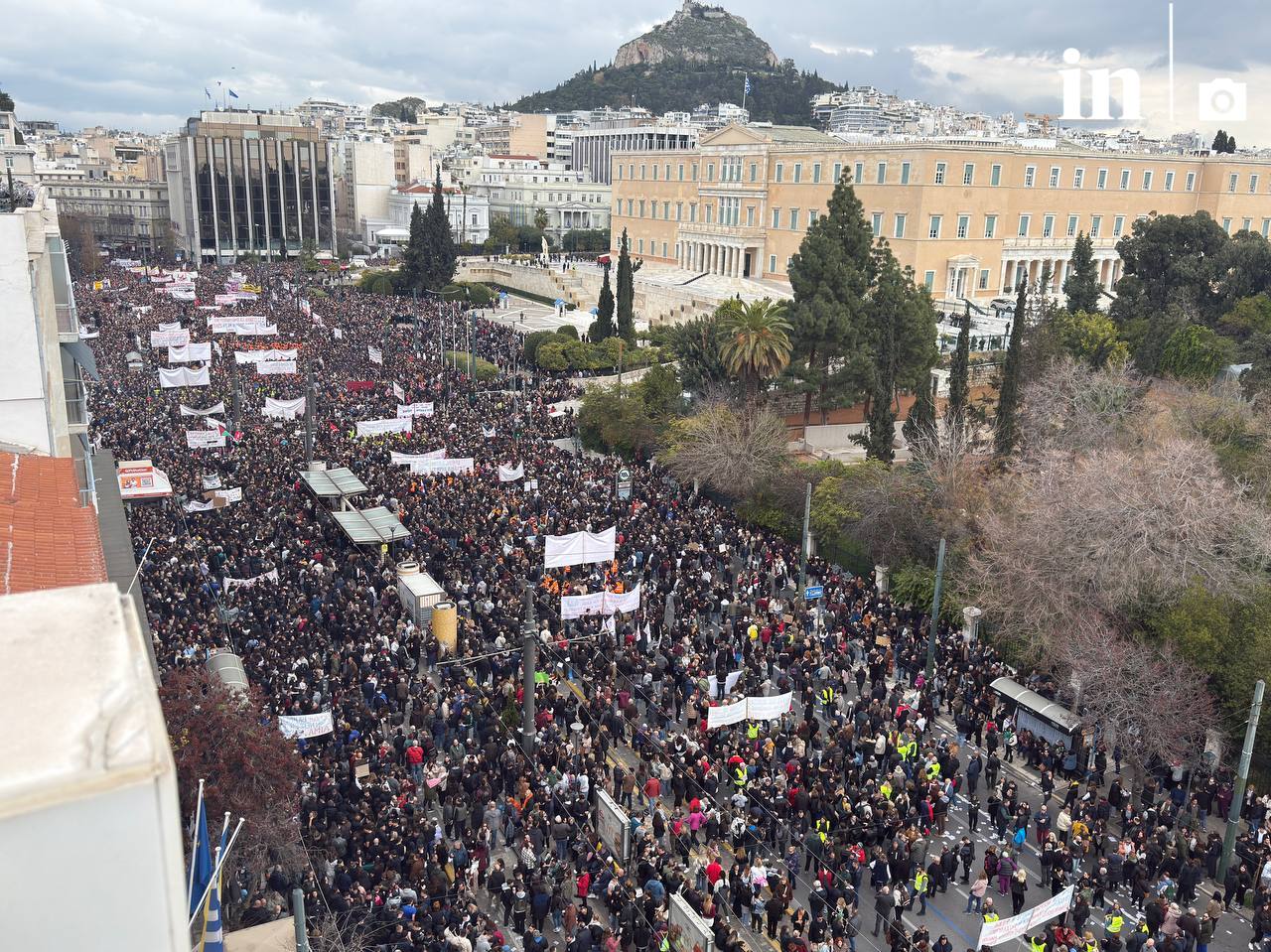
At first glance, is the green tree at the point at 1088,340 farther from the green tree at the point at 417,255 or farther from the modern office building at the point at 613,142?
the modern office building at the point at 613,142

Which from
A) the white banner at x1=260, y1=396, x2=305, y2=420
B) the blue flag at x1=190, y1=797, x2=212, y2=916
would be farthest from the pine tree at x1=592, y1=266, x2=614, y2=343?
the blue flag at x1=190, y1=797, x2=212, y2=916

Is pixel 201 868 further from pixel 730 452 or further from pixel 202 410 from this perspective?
pixel 202 410

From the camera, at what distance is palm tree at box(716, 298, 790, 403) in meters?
33.2

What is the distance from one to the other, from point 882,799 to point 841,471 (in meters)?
14.4

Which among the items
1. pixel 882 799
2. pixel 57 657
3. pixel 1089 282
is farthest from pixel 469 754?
pixel 1089 282

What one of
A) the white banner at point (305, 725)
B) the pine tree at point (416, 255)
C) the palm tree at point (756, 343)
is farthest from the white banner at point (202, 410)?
the pine tree at point (416, 255)

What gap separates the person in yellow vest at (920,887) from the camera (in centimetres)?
1351

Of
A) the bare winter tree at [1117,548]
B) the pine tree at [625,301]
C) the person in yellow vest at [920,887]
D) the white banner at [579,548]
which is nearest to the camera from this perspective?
the person in yellow vest at [920,887]

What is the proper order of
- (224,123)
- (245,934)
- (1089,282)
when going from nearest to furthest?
(245,934) < (1089,282) < (224,123)

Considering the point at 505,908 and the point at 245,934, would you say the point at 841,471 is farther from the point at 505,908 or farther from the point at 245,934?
the point at 245,934

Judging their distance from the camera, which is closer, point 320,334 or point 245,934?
point 245,934

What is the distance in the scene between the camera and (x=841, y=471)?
28344 millimetres

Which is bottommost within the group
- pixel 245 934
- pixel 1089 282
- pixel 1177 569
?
pixel 245 934

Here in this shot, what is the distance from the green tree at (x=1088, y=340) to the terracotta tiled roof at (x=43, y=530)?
32397 millimetres
